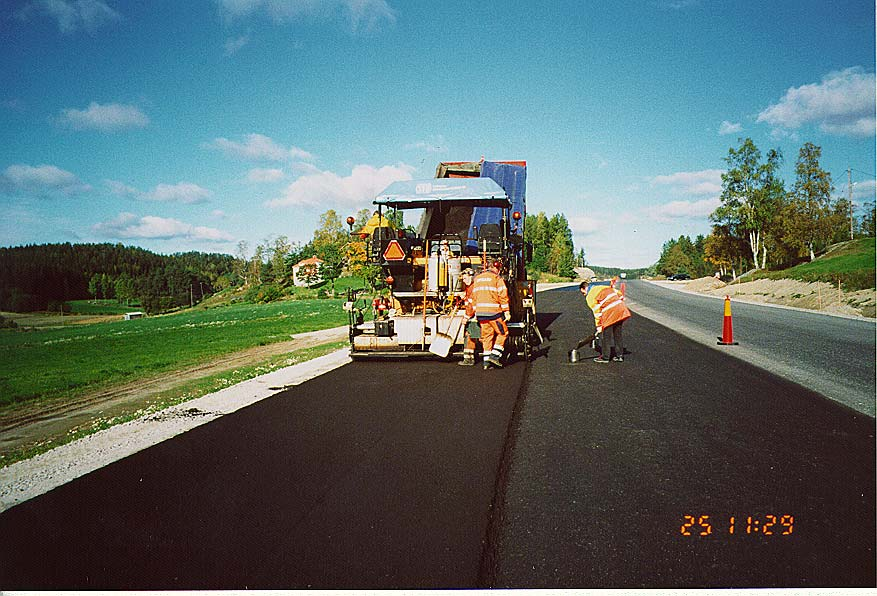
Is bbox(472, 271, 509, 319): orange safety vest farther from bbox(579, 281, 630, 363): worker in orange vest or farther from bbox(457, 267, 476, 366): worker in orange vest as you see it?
bbox(579, 281, 630, 363): worker in orange vest

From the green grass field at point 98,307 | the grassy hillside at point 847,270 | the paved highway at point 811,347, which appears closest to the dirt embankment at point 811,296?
the grassy hillside at point 847,270

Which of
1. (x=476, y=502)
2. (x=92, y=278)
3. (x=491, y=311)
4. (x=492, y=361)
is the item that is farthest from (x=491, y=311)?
(x=92, y=278)

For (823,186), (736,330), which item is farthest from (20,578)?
(823,186)

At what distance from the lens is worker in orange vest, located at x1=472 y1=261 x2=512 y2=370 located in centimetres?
852

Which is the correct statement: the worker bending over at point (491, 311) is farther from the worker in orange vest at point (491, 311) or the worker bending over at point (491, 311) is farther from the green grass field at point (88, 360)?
the green grass field at point (88, 360)

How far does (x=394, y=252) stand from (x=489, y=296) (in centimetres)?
195

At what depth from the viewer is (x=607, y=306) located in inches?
362

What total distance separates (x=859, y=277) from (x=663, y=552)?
2521cm

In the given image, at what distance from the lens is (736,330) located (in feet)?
46.7

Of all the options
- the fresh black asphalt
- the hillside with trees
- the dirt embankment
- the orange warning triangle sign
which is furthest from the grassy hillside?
the orange warning triangle sign

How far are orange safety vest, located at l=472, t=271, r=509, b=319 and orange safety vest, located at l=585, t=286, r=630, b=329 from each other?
1830mm

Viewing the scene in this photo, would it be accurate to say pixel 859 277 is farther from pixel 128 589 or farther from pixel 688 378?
pixel 128 589

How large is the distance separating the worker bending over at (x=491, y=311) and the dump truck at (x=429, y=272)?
0.58 meters

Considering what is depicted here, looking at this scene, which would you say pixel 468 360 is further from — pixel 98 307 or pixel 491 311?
pixel 98 307
